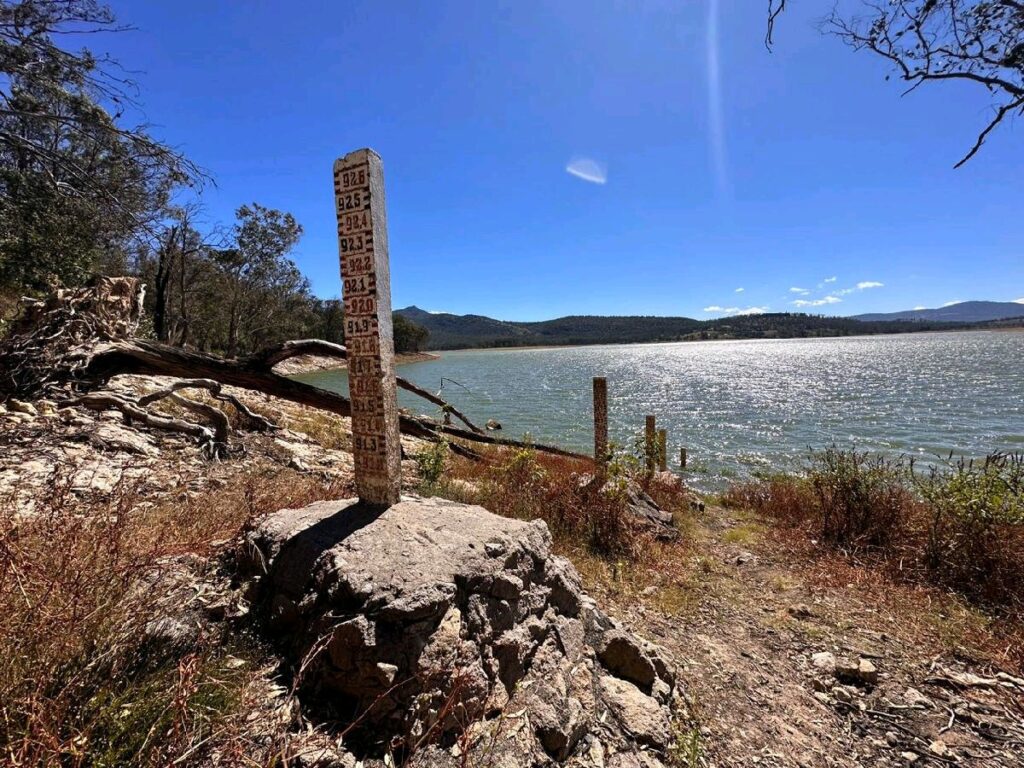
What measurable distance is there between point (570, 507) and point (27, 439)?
21.4 ft

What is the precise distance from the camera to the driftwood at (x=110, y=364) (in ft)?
21.2

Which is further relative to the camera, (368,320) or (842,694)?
(842,694)

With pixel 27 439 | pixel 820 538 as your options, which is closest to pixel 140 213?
pixel 27 439

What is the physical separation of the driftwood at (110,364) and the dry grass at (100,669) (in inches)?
160

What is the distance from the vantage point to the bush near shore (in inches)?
198

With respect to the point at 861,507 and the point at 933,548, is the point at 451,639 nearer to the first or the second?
the point at 933,548

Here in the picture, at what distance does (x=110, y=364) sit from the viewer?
23.1ft

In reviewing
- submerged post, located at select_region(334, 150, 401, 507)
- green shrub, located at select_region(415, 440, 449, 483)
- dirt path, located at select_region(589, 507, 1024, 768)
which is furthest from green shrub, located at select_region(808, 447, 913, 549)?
submerged post, located at select_region(334, 150, 401, 507)

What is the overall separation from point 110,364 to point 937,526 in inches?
464

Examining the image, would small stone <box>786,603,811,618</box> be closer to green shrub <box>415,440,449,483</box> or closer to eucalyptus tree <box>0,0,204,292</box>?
green shrub <box>415,440,449,483</box>

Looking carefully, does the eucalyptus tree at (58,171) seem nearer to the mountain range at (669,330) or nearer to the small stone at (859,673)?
the small stone at (859,673)

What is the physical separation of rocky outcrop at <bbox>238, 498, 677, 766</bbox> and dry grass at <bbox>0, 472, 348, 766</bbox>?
404 millimetres

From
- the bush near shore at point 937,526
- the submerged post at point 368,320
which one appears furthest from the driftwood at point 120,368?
the submerged post at point 368,320

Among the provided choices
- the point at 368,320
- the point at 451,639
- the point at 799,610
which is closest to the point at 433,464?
the point at 368,320
